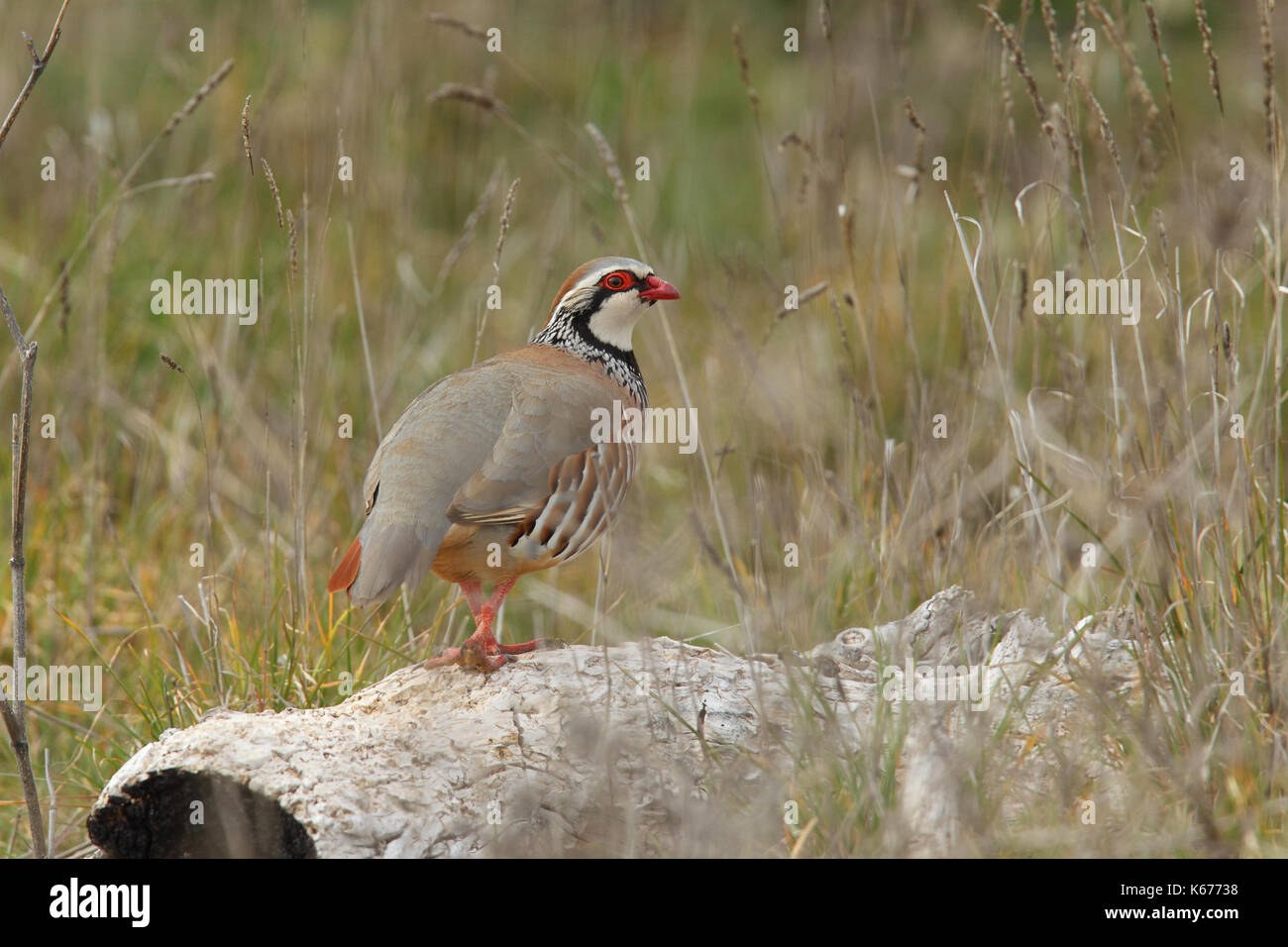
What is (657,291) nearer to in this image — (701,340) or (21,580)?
(21,580)

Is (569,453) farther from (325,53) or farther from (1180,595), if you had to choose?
(325,53)

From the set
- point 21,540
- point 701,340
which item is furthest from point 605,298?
point 701,340

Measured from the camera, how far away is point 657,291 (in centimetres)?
453

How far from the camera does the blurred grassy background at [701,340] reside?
338cm

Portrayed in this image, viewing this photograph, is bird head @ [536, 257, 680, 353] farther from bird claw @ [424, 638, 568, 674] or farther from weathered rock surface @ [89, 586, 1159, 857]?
weathered rock surface @ [89, 586, 1159, 857]

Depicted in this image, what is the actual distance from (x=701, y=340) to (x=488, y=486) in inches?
150

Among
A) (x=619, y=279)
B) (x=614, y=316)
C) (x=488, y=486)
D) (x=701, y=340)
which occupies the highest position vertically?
(x=701, y=340)

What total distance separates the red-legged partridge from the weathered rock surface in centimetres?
37

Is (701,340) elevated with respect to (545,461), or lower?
elevated

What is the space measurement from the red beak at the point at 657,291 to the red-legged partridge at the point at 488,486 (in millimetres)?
380

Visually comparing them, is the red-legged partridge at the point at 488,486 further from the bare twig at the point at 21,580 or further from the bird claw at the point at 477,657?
the bare twig at the point at 21,580

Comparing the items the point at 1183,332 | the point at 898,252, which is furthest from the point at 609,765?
the point at 898,252
